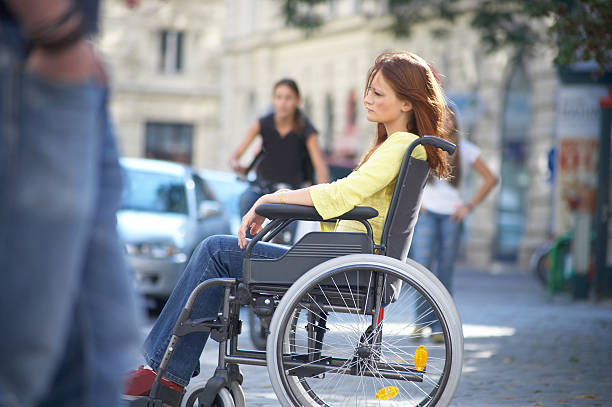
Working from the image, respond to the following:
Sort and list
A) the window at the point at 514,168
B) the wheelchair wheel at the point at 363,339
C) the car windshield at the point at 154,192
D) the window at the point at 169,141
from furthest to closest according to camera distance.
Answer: the window at the point at 169,141 → the window at the point at 514,168 → the car windshield at the point at 154,192 → the wheelchair wheel at the point at 363,339

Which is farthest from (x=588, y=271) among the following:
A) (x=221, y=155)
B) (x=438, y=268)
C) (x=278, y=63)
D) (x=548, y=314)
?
(x=221, y=155)

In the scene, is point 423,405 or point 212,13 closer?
point 423,405

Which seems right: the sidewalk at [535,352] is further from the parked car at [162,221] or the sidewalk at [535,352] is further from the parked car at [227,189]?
the parked car at [227,189]

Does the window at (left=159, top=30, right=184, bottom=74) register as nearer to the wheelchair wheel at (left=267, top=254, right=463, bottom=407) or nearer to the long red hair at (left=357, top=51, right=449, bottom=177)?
the long red hair at (left=357, top=51, right=449, bottom=177)

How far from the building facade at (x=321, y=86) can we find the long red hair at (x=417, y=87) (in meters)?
6.57

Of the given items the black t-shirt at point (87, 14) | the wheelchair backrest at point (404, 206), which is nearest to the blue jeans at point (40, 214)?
the black t-shirt at point (87, 14)

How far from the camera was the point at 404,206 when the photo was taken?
3.93 meters

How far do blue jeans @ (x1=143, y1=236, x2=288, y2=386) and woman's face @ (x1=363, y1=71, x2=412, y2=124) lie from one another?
2.33 feet

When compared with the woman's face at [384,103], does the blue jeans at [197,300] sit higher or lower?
lower

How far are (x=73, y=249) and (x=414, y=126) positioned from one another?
2742 mm

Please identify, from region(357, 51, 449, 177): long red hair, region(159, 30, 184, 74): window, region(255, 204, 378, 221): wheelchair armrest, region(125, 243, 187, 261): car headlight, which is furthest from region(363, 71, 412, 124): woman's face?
region(159, 30, 184, 74): window

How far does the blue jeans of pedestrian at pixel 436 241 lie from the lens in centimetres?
797

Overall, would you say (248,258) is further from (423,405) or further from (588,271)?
(588,271)

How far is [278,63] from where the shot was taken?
38125mm
